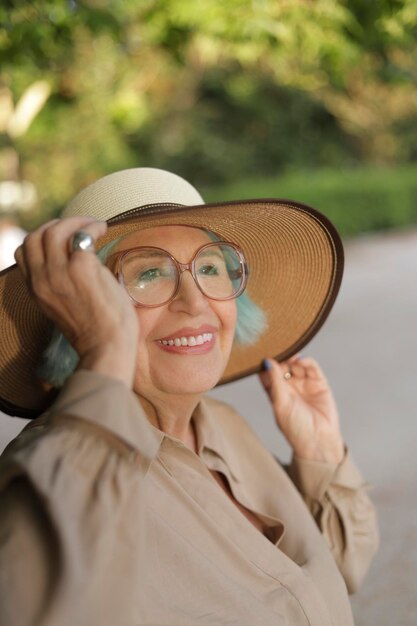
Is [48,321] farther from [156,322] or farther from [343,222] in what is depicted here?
[343,222]

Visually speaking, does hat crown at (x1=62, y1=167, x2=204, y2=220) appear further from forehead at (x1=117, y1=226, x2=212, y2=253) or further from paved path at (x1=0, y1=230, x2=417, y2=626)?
paved path at (x1=0, y1=230, x2=417, y2=626)

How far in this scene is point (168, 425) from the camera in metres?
1.86

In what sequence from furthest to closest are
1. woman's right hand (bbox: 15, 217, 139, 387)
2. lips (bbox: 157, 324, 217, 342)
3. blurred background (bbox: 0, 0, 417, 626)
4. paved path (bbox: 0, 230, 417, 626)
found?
blurred background (bbox: 0, 0, 417, 626), paved path (bbox: 0, 230, 417, 626), lips (bbox: 157, 324, 217, 342), woman's right hand (bbox: 15, 217, 139, 387)

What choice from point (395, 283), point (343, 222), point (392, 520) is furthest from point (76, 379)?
point (343, 222)

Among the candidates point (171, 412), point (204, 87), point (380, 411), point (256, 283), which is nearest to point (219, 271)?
point (171, 412)

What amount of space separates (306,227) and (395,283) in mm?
10321

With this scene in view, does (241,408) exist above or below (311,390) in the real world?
below

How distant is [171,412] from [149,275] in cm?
29

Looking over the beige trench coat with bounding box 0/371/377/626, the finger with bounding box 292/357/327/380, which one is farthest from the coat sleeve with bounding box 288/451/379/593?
the finger with bounding box 292/357/327/380

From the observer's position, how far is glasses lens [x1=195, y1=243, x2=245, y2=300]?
1.82 meters

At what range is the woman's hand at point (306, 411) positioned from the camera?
7.41ft

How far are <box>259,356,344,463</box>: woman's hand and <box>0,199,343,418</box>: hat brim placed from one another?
8cm

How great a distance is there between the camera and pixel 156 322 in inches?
69.1

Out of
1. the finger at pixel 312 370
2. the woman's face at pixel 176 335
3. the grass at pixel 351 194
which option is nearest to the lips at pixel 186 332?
the woman's face at pixel 176 335
